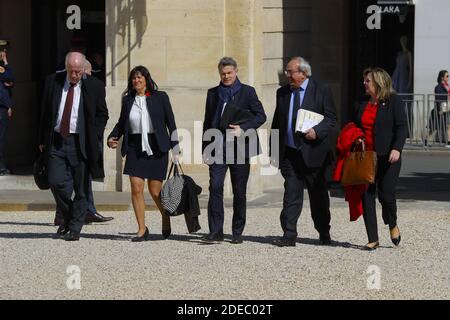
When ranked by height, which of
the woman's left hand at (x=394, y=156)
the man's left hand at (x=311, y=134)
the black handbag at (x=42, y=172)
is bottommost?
the black handbag at (x=42, y=172)

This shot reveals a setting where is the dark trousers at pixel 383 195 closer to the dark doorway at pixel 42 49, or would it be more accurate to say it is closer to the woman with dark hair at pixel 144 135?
the woman with dark hair at pixel 144 135

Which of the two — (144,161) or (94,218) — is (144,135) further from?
(94,218)

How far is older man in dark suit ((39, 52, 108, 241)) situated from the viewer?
1473 cm

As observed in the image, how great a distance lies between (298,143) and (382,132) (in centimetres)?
78

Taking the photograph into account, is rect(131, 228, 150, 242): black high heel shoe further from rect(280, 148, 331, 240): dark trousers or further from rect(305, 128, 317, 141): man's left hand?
rect(305, 128, 317, 141): man's left hand

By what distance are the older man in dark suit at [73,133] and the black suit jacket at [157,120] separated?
0.25 m

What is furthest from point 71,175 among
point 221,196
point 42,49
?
point 42,49

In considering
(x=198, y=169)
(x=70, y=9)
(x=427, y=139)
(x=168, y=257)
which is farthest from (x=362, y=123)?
(x=427, y=139)

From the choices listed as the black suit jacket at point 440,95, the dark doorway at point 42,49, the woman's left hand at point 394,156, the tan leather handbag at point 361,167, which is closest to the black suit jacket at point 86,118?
the tan leather handbag at point 361,167

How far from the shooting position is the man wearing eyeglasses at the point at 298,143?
47.4 ft

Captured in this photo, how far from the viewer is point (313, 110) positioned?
47.4ft

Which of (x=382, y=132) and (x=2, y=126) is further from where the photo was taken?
(x=2, y=126)

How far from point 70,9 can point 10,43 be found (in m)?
1.11

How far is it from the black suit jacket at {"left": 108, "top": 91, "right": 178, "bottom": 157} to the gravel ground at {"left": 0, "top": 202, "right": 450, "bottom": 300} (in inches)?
36.9
